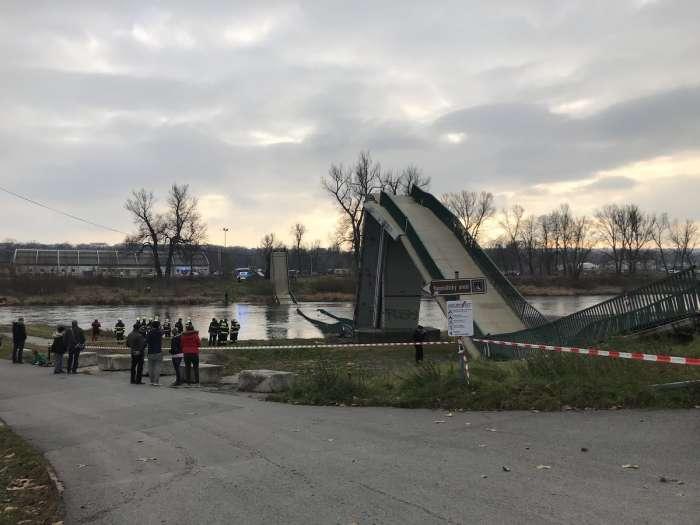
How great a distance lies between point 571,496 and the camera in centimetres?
505

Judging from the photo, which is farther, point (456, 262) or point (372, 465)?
point (456, 262)

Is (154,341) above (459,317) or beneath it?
beneath

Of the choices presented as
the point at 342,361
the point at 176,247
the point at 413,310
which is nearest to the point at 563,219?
the point at 176,247

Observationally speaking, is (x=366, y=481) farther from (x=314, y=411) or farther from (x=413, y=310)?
(x=413, y=310)

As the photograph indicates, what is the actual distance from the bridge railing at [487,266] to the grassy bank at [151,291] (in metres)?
53.4

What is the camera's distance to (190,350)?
14.6 meters

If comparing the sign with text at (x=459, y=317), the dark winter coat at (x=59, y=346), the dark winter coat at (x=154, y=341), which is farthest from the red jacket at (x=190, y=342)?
the sign with text at (x=459, y=317)

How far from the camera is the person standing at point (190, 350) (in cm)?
1445

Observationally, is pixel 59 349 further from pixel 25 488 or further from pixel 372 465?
pixel 372 465

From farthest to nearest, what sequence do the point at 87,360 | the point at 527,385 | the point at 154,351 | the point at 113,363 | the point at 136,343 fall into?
the point at 87,360 < the point at 113,363 < the point at 154,351 < the point at 136,343 < the point at 527,385

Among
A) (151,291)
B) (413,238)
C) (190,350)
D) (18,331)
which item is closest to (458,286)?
(190,350)

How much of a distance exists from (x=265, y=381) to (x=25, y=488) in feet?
20.9

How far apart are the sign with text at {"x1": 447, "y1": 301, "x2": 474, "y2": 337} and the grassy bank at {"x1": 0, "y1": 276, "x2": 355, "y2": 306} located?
2635 inches

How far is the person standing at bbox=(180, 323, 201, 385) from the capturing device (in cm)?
1445
